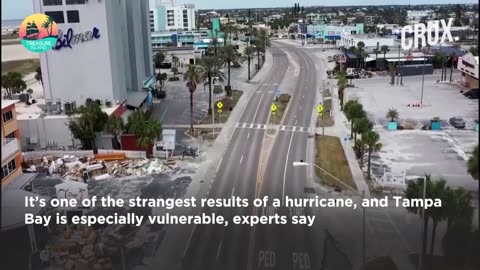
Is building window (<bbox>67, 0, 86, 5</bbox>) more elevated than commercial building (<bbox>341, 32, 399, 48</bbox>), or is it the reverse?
building window (<bbox>67, 0, 86, 5</bbox>)

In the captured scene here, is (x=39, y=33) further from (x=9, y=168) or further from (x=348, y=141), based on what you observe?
(x=348, y=141)

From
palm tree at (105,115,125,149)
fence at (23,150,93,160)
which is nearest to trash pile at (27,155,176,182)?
fence at (23,150,93,160)

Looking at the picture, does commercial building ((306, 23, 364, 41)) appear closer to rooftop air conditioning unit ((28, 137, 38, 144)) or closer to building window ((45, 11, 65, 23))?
building window ((45, 11, 65, 23))

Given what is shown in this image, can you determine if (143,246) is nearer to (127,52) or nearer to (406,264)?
(406,264)

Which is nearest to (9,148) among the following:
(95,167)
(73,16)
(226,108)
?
(95,167)

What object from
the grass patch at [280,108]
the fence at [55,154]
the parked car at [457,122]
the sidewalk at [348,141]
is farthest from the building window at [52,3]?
the parked car at [457,122]

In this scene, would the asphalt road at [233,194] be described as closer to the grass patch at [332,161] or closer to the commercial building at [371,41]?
the grass patch at [332,161]
